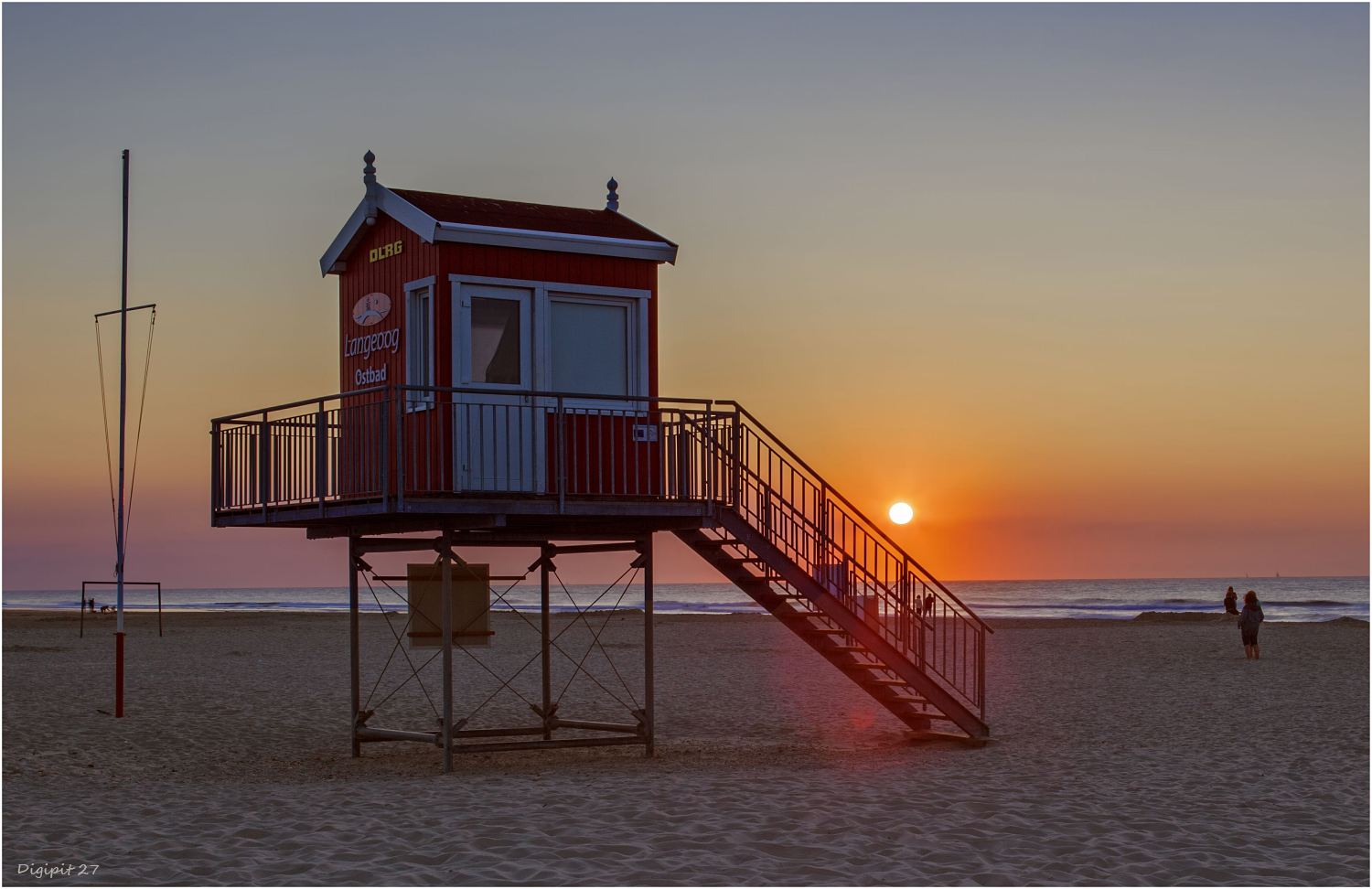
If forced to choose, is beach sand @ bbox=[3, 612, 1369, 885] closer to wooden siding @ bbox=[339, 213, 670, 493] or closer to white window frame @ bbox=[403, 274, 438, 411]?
wooden siding @ bbox=[339, 213, 670, 493]

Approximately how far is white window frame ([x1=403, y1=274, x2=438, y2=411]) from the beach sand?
3.95 meters

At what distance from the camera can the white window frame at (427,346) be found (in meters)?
15.0

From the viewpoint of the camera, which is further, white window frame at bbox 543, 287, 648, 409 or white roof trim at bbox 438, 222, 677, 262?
white window frame at bbox 543, 287, 648, 409

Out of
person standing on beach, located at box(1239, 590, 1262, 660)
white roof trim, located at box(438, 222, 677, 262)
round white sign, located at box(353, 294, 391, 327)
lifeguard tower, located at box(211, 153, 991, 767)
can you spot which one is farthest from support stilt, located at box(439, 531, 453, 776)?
person standing on beach, located at box(1239, 590, 1262, 660)

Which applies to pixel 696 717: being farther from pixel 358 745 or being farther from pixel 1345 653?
pixel 1345 653

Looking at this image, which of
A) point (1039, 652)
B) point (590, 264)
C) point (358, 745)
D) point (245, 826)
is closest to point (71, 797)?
point (245, 826)

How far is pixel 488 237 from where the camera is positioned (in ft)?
50.1

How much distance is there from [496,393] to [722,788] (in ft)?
15.0

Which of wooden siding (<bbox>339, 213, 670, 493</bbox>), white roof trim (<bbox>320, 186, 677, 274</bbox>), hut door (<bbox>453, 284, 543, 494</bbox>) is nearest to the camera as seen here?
hut door (<bbox>453, 284, 543, 494</bbox>)

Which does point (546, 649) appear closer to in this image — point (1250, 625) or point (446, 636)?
point (446, 636)

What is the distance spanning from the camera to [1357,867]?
984 centimetres

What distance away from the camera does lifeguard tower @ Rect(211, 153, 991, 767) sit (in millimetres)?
14812

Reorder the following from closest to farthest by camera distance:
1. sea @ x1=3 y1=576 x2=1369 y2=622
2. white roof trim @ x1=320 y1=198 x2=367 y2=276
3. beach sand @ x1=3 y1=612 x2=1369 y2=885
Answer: beach sand @ x1=3 y1=612 x2=1369 y2=885 < white roof trim @ x1=320 y1=198 x2=367 y2=276 < sea @ x1=3 y1=576 x2=1369 y2=622

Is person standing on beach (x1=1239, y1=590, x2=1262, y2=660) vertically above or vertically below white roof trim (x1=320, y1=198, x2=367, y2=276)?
below
